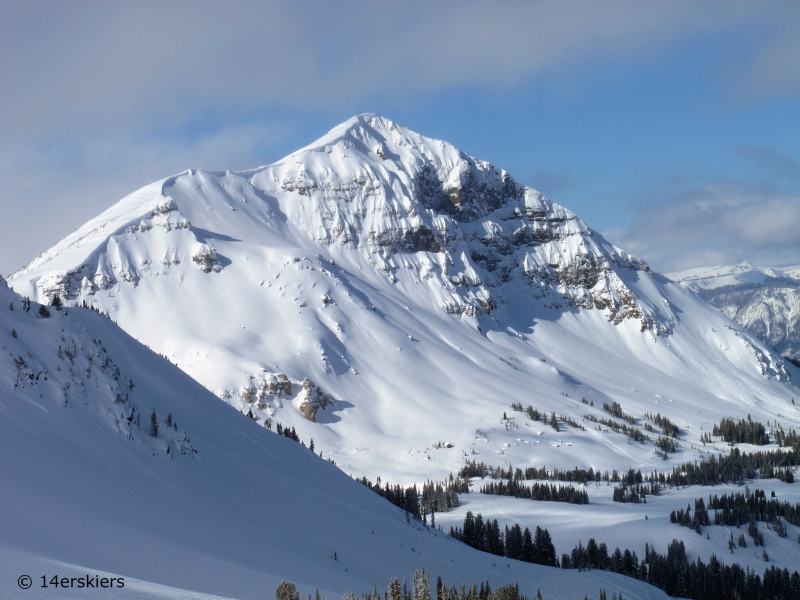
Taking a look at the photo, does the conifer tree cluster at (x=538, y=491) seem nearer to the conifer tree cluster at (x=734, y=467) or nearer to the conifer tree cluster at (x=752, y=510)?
the conifer tree cluster at (x=752, y=510)

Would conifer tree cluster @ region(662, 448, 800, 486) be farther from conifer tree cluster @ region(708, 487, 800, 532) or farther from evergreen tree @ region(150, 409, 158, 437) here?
evergreen tree @ region(150, 409, 158, 437)

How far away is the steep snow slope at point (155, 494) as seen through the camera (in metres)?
29.3

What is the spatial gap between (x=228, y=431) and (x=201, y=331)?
126 metres

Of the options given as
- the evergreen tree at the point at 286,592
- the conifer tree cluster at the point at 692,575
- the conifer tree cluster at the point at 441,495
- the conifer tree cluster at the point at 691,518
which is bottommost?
the conifer tree cluster at the point at 692,575

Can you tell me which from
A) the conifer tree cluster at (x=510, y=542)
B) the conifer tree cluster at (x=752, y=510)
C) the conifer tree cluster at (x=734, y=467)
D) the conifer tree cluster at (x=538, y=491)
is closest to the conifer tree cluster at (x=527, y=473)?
the conifer tree cluster at (x=538, y=491)

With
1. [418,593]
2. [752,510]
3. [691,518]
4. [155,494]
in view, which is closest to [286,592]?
[155,494]

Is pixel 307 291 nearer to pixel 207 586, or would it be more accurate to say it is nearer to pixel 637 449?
pixel 637 449

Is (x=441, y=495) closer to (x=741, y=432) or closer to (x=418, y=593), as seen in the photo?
(x=418, y=593)

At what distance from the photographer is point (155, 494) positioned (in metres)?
38.2

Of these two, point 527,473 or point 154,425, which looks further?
point 527,473

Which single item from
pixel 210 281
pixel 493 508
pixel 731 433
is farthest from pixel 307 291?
pixel 731 433

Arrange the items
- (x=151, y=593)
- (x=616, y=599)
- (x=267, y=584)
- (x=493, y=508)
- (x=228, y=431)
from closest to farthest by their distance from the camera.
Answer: (x=151, y=593) → (x=267, y=584) → (x=228, y=431) → (x=616, y=599) → (x=493, y=508)

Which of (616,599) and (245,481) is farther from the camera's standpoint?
(616,599)

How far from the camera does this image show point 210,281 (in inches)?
7761
